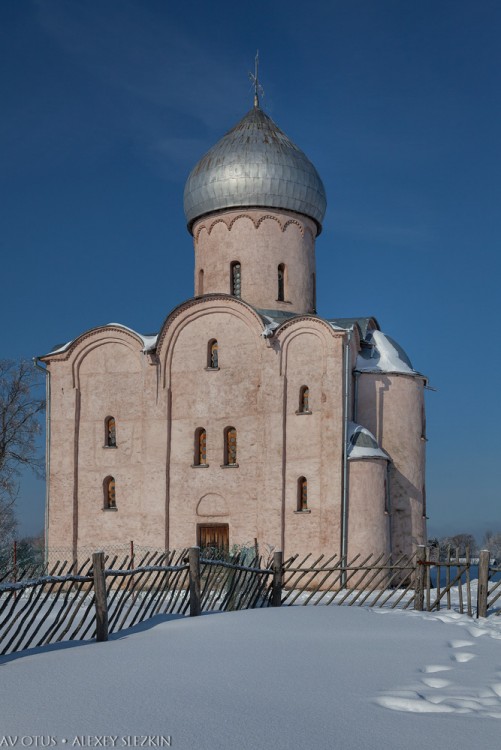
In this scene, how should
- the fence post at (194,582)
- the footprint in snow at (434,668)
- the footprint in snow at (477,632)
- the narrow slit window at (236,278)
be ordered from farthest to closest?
the narrow slit window at (236,278), the fence post at (194,582), the footprint in snow at (477,632), the footprint in snow at (434,668)

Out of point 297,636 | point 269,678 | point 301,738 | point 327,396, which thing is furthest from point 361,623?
point 327,396

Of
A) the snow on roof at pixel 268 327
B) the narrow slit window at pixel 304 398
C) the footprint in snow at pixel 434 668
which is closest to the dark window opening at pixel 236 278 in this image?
the snow on roof at pixel 268 327

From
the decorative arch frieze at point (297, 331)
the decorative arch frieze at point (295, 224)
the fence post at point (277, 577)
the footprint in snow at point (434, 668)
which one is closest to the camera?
the footprint in snow at point (434, 668)

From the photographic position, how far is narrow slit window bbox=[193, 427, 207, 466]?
20578 millimetres

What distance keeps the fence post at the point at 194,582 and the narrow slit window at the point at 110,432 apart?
440 inches

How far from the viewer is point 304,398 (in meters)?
20.1

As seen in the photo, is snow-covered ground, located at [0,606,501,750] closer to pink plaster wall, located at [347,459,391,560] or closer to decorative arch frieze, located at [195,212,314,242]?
pink plaster wall, located at [347,459,391,560]

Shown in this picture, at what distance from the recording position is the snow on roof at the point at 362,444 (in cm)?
1939

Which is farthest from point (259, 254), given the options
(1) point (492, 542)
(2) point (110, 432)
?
(1) point (492, 542)

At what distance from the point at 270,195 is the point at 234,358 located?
181 inches

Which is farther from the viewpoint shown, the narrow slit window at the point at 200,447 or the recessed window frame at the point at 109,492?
the recessed window frame at the point at 109,492

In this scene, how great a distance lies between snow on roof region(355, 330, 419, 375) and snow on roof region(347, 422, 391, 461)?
1759mm

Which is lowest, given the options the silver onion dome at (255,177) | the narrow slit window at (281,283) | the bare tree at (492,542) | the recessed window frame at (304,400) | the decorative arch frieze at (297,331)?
the bare tree at (492,542)

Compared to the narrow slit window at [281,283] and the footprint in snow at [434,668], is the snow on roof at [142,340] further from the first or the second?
the footprint in snow at [434,668]
